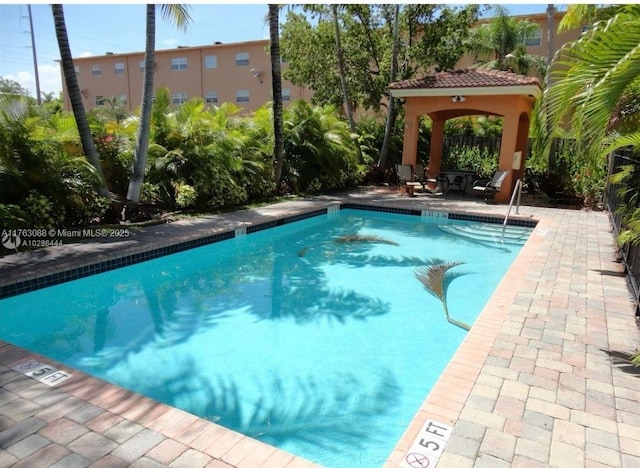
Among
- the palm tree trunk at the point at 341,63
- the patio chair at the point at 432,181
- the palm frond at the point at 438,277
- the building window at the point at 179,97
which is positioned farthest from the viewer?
the building window at the point at 179,97

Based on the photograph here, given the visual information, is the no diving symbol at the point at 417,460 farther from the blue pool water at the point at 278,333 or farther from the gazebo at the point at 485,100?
the gazebo at the point at 485,100

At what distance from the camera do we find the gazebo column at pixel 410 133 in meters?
15.7

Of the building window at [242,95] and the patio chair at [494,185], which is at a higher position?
the building window at [242,95]

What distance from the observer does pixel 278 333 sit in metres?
5.73

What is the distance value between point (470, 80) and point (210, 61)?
83.5ft

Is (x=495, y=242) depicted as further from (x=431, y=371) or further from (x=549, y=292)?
(x=431, y=371)

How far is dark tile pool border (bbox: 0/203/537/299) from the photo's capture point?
6.33m

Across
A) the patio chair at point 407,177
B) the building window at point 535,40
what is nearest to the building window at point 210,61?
the building window at point 535,40

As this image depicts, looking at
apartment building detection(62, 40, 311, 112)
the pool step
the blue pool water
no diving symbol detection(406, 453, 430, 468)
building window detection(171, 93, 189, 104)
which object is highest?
apartment building detection(62, 40, 311, 112)

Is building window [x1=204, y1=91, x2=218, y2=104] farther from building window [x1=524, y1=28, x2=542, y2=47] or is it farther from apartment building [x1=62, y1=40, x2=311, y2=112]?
building window [x1=524, y1=28, x2=542, y2=47]

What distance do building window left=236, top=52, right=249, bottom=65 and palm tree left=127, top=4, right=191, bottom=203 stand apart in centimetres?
2436

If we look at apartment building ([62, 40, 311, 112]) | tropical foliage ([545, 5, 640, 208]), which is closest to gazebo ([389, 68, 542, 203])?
tropical foliage ([545, 5, 640, 208])

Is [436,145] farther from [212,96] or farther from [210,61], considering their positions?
[210,61]

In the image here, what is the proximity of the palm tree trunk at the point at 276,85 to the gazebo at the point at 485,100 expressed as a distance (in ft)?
15.2
